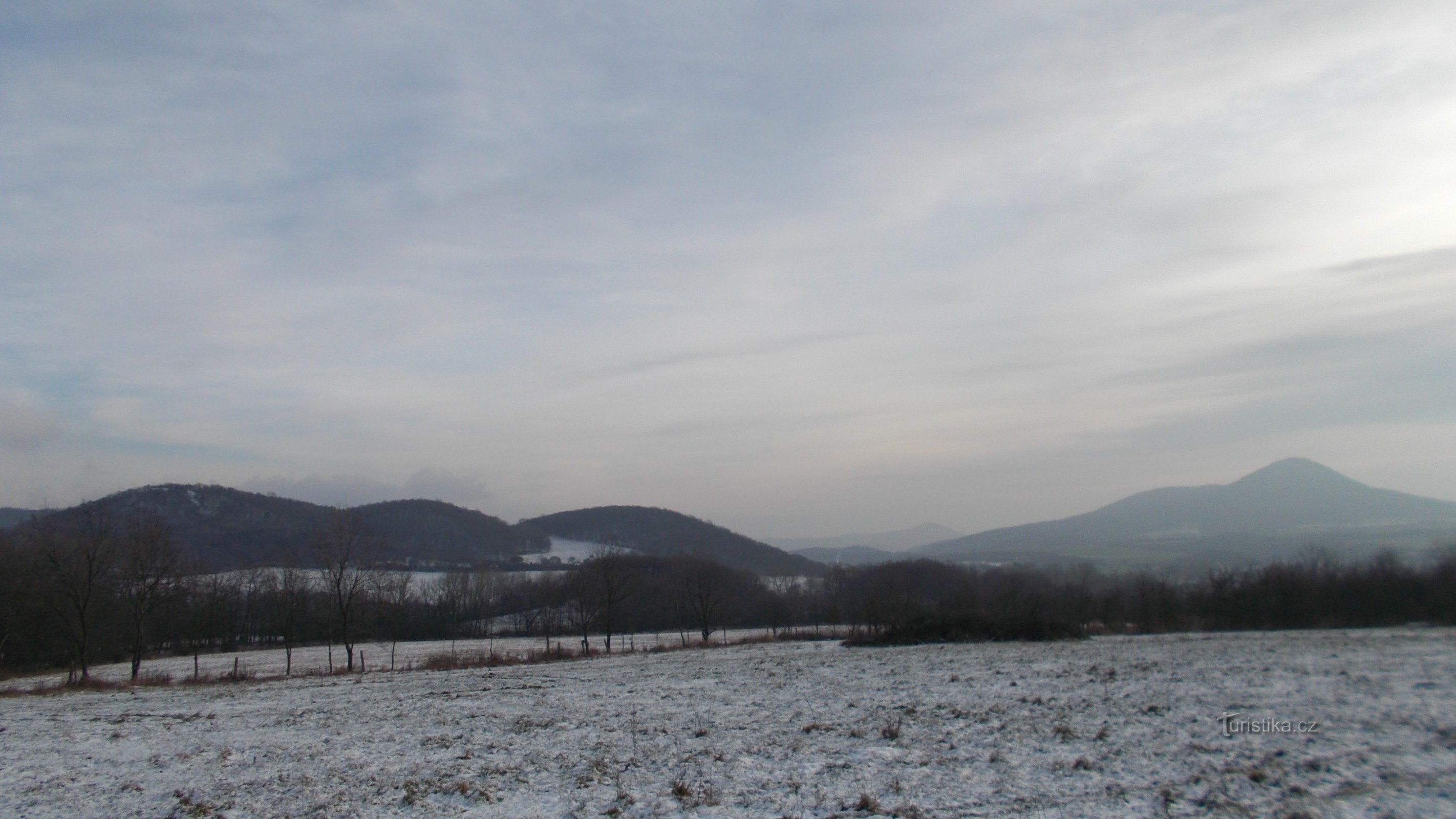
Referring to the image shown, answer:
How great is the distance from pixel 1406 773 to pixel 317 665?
62.6 metres

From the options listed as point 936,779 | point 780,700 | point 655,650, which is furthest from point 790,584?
point 936,779

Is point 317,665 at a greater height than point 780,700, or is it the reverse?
point 780,700

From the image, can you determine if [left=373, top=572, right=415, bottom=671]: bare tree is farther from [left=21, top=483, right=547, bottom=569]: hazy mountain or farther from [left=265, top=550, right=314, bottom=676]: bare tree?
[left=21, top=483, right=547, bottom=569]: hazy mountain

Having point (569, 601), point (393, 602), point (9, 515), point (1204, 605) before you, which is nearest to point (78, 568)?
point (393, 602)

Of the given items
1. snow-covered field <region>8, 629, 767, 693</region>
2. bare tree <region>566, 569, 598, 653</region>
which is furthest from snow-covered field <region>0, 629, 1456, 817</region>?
bare tree <region>566, 569, 598, 653</region>

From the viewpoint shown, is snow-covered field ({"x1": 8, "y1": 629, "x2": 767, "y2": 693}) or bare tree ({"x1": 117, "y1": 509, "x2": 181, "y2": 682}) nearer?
snow-covered field ({"x1": 8, "y1": 629, "x2": 767, "y2": 693})

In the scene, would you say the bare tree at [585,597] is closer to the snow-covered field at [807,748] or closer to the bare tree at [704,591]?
the bare tree at [704,591]

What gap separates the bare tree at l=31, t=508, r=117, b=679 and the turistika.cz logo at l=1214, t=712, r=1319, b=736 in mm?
49519

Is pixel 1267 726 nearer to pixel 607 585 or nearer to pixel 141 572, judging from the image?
pixel 141 572

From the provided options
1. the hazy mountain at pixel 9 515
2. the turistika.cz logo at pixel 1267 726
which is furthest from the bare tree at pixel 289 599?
the hazy mountain at pixel 9 515

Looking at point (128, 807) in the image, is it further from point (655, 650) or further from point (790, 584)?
point (790, 584)

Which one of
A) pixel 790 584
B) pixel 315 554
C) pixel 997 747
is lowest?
pixel 790 584

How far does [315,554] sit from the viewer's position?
55.1 meters

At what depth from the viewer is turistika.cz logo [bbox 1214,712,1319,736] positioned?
13.3m
